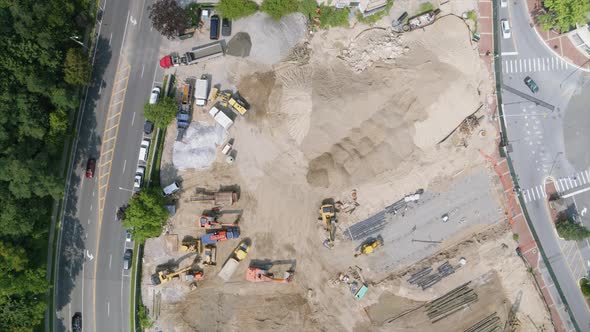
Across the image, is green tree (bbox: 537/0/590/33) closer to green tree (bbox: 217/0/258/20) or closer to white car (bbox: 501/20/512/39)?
white car (bbox: 501/20/512/39)

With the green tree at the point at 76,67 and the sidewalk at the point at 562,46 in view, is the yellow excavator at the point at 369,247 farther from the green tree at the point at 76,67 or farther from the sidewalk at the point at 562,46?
the green tree at the point at 76,67

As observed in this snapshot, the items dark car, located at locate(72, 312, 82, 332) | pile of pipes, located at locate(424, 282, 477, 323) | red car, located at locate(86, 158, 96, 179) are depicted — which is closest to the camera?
red car, located at locate(86, 158, 96, 179)

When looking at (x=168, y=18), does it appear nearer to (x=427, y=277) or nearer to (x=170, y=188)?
(x=170, y=188)

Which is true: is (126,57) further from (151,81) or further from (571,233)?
(571,233)

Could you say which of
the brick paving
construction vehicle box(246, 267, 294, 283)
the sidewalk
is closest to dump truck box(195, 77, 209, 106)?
construction vehicle box(246, 267, 294, 283)

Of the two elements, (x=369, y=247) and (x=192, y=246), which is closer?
(x=369, y=247)

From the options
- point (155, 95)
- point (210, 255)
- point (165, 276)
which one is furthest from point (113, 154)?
point (210, 255)

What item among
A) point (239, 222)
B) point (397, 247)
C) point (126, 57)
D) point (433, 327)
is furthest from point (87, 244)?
point (433, 327)
